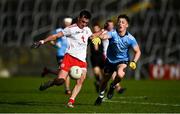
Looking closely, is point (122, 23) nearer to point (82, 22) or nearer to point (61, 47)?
point (82, 22)

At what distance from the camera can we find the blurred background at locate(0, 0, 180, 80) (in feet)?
118

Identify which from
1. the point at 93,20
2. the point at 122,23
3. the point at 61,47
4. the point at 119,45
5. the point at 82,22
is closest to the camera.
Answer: the point at 82,22

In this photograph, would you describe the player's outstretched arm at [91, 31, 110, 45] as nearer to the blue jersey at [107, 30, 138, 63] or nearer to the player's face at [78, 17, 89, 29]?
the blue jersey at [107, 30, 138, 63]

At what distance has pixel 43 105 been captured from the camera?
48.3 ft

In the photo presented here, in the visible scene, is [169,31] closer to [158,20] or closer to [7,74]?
[158,20]

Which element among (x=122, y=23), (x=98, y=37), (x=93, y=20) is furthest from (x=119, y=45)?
(x=93, y=20)

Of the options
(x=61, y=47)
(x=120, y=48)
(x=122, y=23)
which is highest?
(x=122, y=23)

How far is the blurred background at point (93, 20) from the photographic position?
36000mm

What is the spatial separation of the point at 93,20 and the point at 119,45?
21368 millimetres

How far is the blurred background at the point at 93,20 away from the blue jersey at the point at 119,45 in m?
20.0

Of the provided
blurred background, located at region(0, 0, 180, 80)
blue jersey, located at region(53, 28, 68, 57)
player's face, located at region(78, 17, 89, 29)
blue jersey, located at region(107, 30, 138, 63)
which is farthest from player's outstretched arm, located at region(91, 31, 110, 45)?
blurred background, located at region(0, 0, 180, 80)

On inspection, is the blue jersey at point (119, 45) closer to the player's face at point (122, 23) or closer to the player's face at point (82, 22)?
the player's face at point (122, 23)

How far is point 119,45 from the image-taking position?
15305 millimetres

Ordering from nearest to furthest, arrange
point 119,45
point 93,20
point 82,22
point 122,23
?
point 82,22
point 122,23
point 119,45
point 93,20
